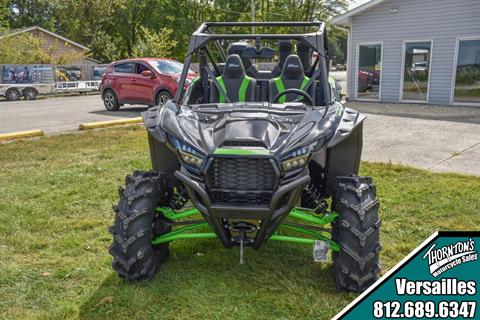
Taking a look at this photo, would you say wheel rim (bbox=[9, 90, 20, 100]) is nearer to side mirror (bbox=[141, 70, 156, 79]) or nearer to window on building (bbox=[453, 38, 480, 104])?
side mirror (bbox=[141, 70, 156, 79])

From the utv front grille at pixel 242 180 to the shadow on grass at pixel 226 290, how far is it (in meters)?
0.73

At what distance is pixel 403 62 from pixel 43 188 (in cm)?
1239

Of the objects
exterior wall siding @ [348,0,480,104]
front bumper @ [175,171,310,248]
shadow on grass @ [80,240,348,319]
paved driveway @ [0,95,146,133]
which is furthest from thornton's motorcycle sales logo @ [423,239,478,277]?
exterior wall siding @ [348,0,480,104]

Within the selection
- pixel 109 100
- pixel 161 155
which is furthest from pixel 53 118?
pixel 161 155

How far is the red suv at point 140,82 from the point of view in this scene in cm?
1227

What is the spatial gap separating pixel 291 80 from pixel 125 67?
33.5 feet

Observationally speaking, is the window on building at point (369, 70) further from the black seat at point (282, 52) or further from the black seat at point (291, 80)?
the black seat at point (291, 80)

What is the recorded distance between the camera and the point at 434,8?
536 inches

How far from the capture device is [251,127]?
2818mm

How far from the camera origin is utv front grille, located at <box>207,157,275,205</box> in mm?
2682

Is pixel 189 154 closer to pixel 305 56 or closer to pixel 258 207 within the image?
pixel 258 207

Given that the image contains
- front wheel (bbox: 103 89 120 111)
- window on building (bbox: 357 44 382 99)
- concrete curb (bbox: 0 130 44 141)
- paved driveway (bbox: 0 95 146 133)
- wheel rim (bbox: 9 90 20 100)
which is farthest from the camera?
wheel rim (bbox: 9 90 20 100)

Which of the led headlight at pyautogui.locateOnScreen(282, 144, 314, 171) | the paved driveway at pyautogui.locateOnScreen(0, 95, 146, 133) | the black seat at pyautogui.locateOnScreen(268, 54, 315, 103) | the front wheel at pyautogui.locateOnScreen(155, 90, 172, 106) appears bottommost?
the paved driveway at pyautogui.locateOnScreen(0, 95, 146, 133)

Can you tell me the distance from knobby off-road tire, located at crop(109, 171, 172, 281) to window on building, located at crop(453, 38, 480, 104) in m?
12.7
